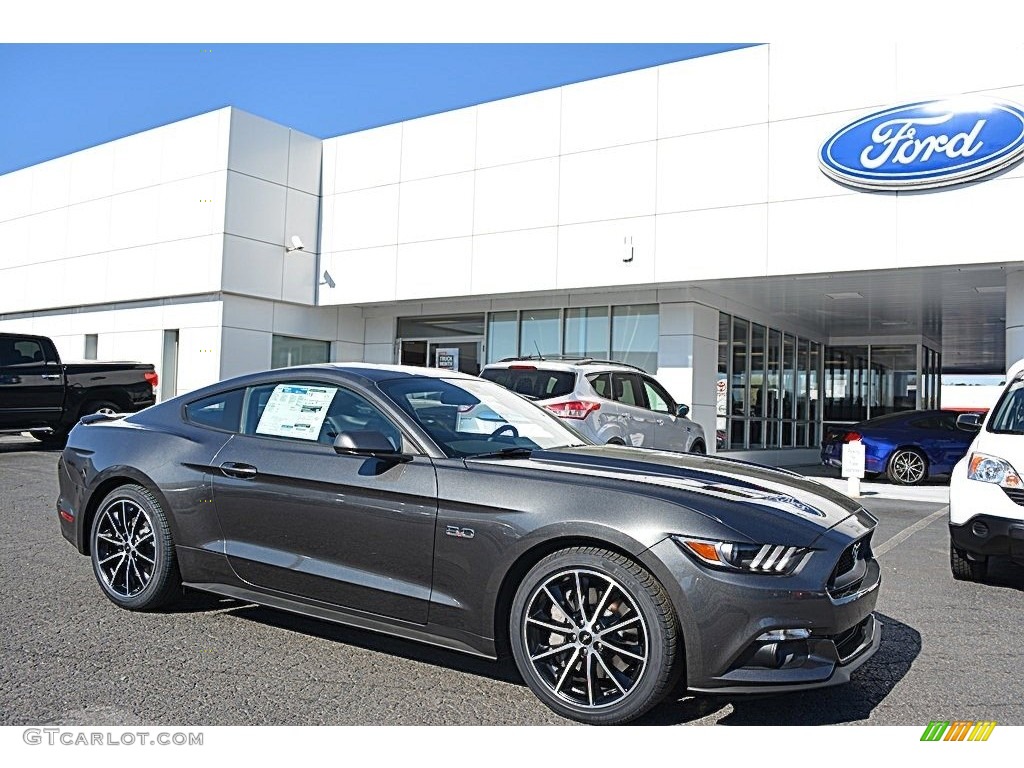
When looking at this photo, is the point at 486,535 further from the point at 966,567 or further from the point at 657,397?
the point at 657,397

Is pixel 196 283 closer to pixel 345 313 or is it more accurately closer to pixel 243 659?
pixel 345 313

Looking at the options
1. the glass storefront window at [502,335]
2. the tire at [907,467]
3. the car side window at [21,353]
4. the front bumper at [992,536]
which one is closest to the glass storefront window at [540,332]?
the glass storefront window at [502,335]

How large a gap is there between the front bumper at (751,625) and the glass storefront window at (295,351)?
56.6 feet

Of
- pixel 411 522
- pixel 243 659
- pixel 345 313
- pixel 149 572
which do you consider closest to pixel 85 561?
pixel 149 572

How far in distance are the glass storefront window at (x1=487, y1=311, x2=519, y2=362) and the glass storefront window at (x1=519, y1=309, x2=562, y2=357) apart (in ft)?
0.59

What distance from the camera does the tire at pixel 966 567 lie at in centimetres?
646

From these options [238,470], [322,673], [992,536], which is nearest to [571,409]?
[992,536]

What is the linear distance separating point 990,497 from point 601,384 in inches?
231

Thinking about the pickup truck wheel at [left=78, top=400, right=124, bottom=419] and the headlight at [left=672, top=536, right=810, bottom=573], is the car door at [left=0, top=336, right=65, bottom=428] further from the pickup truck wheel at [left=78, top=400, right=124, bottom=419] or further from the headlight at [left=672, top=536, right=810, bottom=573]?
the headlight at [left=672, top=536, right=810, bottom=573]

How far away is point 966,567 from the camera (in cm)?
650

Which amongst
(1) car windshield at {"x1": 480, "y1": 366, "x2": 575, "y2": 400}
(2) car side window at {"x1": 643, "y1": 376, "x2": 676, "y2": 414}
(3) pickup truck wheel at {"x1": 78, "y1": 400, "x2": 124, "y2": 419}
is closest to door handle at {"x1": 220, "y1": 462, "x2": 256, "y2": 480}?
(1) car windshield at {"x1": 480, "y1": 366, "x2": 575, "y2": 400}

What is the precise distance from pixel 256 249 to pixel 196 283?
57.8 inches

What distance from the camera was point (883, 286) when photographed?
15.4 m
